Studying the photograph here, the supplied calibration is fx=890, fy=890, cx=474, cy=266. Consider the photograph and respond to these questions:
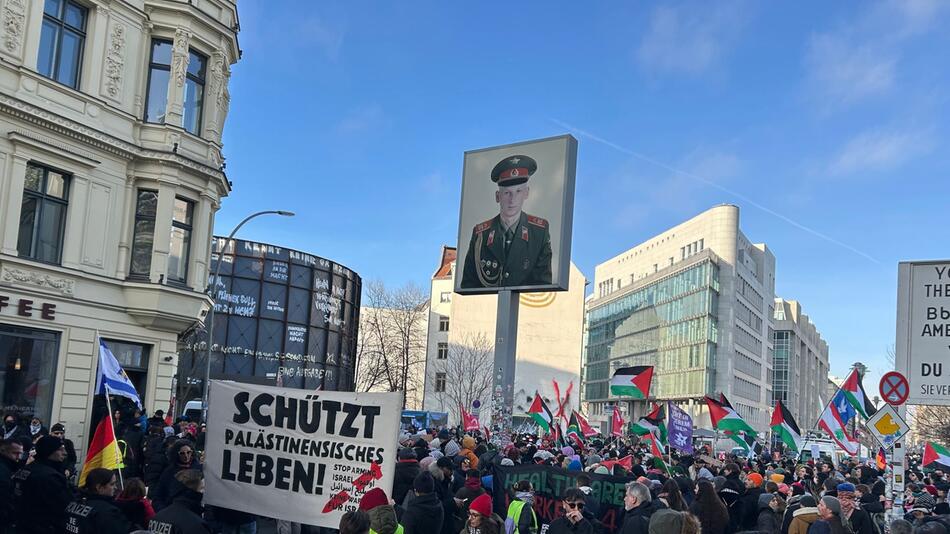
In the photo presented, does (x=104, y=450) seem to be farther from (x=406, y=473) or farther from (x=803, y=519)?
(x=803, y=519)

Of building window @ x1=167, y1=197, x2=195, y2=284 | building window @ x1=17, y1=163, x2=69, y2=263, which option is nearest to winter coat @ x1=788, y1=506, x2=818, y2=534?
building window @ x1=17, y1=163, x2=69, y2=263

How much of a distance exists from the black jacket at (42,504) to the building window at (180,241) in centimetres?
1631

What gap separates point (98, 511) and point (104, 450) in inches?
101

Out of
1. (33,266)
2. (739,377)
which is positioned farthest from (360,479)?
(739,377)

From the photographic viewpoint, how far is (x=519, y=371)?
8125 centimetres

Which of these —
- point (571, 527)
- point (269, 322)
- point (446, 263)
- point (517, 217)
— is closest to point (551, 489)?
point (571, 527)

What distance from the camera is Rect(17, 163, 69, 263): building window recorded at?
2027 cm

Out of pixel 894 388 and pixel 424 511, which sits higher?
pixel 894 388

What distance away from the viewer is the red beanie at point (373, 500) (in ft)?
22.6

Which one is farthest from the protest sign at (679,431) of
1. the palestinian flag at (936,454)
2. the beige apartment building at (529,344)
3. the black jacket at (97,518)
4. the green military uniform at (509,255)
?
the beige apartment building at (529,344)

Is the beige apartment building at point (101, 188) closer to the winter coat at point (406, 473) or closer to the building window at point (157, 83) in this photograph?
the building window at point (157, 83)

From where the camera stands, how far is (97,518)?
6797 millimetres

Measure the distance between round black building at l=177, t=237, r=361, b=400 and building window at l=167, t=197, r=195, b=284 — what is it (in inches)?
780

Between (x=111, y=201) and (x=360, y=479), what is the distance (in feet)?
55.5
